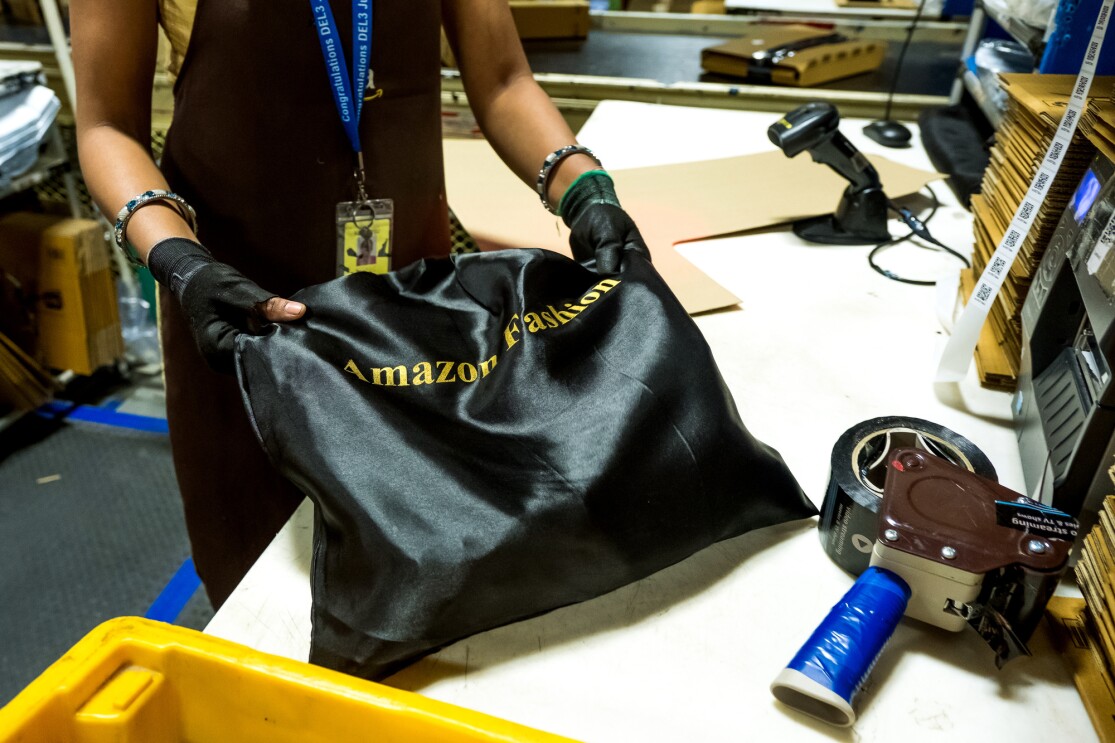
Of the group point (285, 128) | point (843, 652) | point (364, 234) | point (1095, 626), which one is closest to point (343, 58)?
point (285, 128)

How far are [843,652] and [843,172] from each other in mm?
922

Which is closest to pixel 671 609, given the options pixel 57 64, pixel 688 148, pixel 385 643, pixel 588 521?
pixel 588 521

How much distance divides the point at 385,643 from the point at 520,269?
1.07 ft

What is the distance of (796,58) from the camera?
1.90m

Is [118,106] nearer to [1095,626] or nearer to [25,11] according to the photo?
[1095,626]

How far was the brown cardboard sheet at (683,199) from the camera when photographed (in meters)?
1.23

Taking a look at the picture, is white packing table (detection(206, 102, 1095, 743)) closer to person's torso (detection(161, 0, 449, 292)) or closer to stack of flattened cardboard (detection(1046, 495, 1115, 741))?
stack of flattened cardboard (detection(1046, 495, 1115, 741))

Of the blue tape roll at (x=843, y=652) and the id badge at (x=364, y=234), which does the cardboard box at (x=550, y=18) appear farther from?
the blue tape roll at (x=843, y=652)

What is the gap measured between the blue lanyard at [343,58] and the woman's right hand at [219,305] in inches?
11.0

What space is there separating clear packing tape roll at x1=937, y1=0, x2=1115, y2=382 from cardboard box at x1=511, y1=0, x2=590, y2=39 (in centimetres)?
185

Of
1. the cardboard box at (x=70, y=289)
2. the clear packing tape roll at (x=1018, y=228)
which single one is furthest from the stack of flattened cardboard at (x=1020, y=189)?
the cardboard box at (x=70, y=289)

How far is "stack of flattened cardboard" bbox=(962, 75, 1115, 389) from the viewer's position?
2.65ft

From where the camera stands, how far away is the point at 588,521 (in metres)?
0.56

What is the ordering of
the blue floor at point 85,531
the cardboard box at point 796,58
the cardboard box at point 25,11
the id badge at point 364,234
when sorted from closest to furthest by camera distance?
the id badge at point 364,234 → the blue floor at point 85,531 → the cardboard box at point 796,58 → the cardboard box at point 25,11
